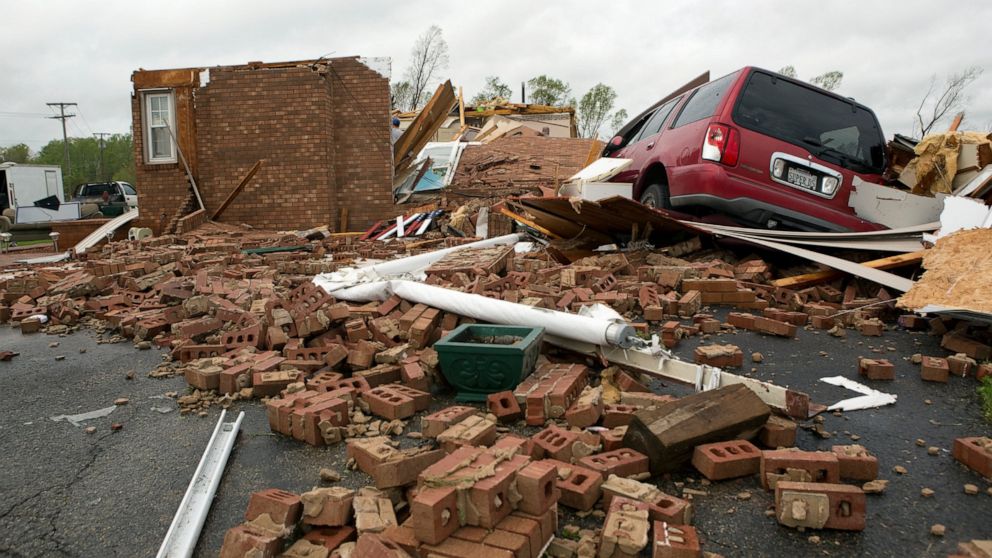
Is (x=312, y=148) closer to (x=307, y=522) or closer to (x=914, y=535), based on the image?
(x=307, y=522)

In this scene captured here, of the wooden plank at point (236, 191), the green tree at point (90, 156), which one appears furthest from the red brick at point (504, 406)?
the green tree at point (90, 156)

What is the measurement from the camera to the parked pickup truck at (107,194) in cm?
2253

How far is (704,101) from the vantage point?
6.31 metres

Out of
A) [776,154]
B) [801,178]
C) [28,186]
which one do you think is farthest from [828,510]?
[28,186]

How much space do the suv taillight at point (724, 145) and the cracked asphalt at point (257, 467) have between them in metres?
2.20

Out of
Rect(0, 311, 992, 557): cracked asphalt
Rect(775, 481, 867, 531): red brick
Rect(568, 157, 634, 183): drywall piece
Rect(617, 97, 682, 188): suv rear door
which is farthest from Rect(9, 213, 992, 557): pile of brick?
Rect(617, 97, 682, 188): suv rear door

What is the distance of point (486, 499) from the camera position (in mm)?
1808

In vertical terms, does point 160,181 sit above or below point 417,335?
above

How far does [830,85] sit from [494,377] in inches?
1768

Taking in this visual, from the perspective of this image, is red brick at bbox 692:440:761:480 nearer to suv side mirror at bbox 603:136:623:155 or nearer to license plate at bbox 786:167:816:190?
license plate at bbox 786:167:816:190

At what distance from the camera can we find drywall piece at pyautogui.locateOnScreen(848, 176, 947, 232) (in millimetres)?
5832

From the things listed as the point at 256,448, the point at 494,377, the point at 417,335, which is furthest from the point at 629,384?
the point at 256,448

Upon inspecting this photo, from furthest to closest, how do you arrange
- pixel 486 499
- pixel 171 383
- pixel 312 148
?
pixel 312 148, pixel 171 383, pixel 486 499

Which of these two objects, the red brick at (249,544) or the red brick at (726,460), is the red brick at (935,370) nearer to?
the red brick at (726,460)
